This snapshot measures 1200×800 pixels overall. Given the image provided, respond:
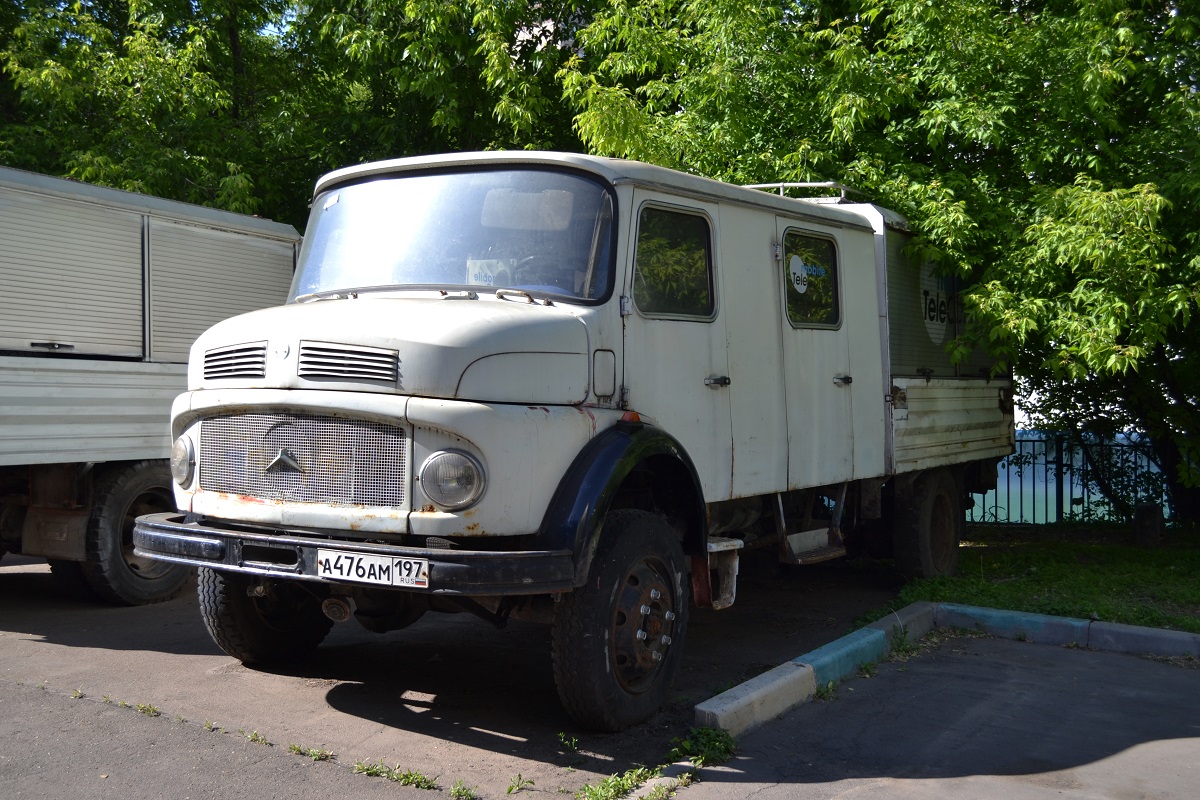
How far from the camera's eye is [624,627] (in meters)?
4.96

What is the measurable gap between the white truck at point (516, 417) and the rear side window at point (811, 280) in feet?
0.10

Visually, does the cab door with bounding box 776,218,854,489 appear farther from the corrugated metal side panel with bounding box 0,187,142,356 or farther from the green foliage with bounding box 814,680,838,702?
the corrugated metal side panel with bounding box 0,187,142,356

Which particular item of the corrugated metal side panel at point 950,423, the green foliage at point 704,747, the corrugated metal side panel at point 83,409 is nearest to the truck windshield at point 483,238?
the green foliage at point 704,747

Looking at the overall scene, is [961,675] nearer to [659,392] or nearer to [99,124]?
[659,392]

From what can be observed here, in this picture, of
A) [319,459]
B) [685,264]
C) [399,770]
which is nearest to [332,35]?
[685,264]

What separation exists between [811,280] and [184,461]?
3.73 m

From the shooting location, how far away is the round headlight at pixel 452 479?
14.6ft

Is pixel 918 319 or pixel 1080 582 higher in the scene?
pixel 918 319

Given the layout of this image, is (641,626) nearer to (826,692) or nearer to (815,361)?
(826,692)

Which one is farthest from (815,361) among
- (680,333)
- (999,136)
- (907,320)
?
(999,136)

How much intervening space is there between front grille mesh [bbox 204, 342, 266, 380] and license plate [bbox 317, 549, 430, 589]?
0.88 meters

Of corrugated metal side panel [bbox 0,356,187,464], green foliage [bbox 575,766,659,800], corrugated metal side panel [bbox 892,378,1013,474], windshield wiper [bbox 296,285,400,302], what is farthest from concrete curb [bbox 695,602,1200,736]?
corrugated metal side panel [bbox 0,356,187,464]

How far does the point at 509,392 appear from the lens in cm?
459

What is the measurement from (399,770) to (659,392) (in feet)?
6.66
